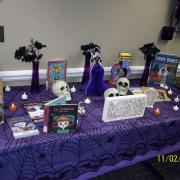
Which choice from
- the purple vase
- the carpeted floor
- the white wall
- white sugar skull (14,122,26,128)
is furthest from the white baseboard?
the carpeted floor

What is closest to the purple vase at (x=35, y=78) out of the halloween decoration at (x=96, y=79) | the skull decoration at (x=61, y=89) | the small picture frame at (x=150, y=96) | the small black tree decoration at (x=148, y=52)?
the skull decoration at (x=61, y=89)

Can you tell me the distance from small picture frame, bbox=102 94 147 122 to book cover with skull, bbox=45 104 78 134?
7.3 inches

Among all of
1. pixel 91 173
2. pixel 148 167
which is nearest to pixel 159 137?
pixel 91 173

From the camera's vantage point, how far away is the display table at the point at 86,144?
3.72ft

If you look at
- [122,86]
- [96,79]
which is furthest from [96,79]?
[122,86]

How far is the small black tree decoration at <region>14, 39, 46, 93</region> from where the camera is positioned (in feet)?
4.62

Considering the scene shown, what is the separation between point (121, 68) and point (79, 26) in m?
0.38

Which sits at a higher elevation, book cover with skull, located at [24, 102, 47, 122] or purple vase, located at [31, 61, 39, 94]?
purple vase, located at [31, 61, 39, 94]

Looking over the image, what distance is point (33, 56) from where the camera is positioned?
1.44m

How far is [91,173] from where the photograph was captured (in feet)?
4.50

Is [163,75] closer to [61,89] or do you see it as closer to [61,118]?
[61,89]

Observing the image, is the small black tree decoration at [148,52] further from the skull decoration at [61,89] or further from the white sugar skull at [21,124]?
the white sugar skull at [21,124]

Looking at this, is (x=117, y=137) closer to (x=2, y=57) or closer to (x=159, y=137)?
(x=159, y=137)
